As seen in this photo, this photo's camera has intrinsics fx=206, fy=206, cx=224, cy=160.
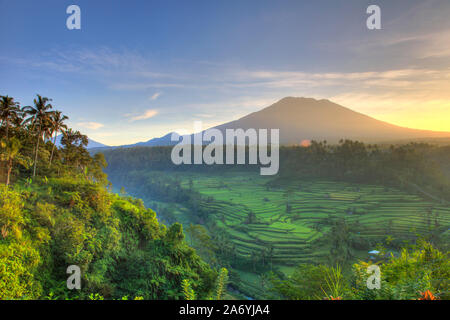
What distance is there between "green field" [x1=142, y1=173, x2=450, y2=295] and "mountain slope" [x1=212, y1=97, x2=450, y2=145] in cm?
5570

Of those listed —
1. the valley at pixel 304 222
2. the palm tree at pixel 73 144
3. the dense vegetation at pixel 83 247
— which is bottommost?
the valley at pixel 304 222

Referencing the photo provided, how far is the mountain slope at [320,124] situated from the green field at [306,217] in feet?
183

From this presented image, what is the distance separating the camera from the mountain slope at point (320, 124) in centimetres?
11031

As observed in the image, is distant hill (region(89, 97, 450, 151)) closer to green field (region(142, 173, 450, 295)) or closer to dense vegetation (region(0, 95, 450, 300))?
dense vegetation (region(0, 95, 450, 300))

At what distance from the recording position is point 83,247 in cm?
963

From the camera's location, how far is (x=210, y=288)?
1117 centimetres

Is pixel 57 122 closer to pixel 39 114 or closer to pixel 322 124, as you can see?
pixel 39 114

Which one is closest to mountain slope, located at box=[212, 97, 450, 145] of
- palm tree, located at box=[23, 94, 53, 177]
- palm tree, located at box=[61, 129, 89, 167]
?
palm tree, located at box=[61, 129, 89, 167]

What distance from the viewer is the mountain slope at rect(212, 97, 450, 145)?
362ft

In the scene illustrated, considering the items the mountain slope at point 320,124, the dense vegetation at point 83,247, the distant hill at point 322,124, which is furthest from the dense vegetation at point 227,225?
the mountain slope at point 320,124

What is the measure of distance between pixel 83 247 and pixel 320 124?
13421 cm

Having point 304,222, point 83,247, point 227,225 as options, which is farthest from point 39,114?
point 304,222

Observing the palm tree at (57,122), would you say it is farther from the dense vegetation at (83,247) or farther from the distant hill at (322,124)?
the distant hill at (322,124)
